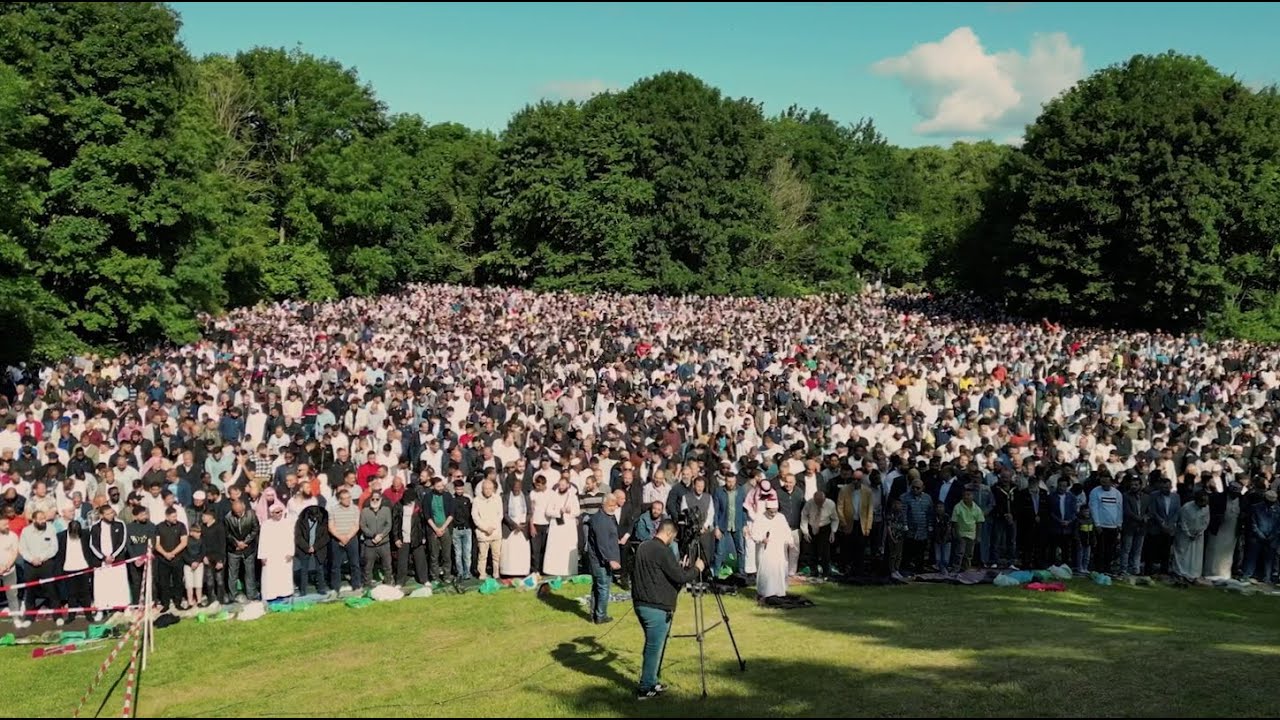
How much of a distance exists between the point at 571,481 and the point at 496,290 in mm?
38755

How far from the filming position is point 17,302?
27859mm

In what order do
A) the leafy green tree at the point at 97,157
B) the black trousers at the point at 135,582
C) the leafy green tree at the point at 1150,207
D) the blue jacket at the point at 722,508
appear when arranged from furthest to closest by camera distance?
1. the leafy green tree at the point at 1150,207
2. the leafy green tree at the point at 97,157
3. the blue jacket at the point at 722,508
4. the black trousers at the point at 135,582

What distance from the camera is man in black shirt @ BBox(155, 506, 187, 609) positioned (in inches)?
465

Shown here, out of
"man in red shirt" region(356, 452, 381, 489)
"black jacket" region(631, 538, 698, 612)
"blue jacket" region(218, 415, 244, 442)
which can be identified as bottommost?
"black jacket" region(631, 538, 698, 612)

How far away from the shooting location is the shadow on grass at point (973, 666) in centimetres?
775

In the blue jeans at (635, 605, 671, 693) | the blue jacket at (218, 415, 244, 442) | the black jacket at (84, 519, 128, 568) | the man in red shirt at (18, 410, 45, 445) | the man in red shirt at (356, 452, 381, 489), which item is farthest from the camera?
the blue jacket at (218, 415, 244, 442)

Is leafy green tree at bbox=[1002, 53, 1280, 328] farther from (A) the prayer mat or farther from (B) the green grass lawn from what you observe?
(A) the prayer mat

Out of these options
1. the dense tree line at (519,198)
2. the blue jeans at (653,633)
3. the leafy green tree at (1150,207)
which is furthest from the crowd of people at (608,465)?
the leafy green tree at (1150,207)

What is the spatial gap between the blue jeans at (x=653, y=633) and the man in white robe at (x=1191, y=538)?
28.9 ft

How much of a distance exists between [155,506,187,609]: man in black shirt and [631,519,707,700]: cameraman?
6403 millimetres

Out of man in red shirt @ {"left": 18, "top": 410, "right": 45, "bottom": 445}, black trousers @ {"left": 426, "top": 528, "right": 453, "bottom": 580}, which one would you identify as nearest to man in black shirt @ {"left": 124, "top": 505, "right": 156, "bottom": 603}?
black trousers @ {"left": 426, "top": 528, "right": 453, "bottom": 580}

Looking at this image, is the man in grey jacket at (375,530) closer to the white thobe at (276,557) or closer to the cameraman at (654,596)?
the white thobe at (276,557)

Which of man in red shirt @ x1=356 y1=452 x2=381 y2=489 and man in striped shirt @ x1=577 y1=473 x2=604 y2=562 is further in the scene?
man in red shirt @ x1=356 y1=452 x2=381 y2=489

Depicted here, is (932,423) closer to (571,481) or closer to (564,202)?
(571,481)
